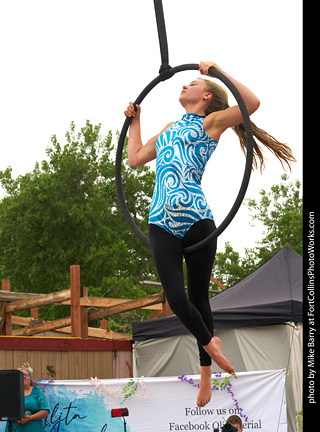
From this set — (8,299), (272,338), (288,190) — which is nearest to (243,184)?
(272,338)

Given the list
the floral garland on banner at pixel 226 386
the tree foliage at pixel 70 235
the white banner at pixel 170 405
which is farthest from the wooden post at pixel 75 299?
the tree foliage at pixel 70 235

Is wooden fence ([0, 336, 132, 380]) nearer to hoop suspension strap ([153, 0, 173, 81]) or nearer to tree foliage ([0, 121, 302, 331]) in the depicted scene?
hoop suspension strap ([153, 0, 173, 81])

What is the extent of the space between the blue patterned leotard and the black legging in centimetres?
4

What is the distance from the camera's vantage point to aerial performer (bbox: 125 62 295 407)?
3389 mm

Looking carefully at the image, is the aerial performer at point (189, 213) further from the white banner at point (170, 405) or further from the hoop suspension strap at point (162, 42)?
the white banner at point (170, 405)

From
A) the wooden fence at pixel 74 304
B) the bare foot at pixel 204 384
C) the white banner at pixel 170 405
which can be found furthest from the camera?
the wooden fence at pixel 74 304

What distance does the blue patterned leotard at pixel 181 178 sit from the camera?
3.43 metres

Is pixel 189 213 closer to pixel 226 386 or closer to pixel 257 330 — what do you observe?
pixel 226 386

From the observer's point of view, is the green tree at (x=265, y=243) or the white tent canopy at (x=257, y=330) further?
the green tree at (x=265, y=243)

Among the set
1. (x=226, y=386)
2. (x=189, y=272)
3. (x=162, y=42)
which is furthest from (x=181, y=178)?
(x=226, y=386)

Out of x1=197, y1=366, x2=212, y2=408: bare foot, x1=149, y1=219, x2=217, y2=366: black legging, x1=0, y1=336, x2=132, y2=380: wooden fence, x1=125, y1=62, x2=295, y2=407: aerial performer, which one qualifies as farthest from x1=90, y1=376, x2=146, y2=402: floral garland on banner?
x1=149, y1=219, x2=217, y2=366: black legging

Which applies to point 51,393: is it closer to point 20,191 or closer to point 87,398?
point 87,398

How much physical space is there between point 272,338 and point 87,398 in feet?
10.1

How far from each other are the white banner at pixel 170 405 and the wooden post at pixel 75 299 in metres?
2.55
